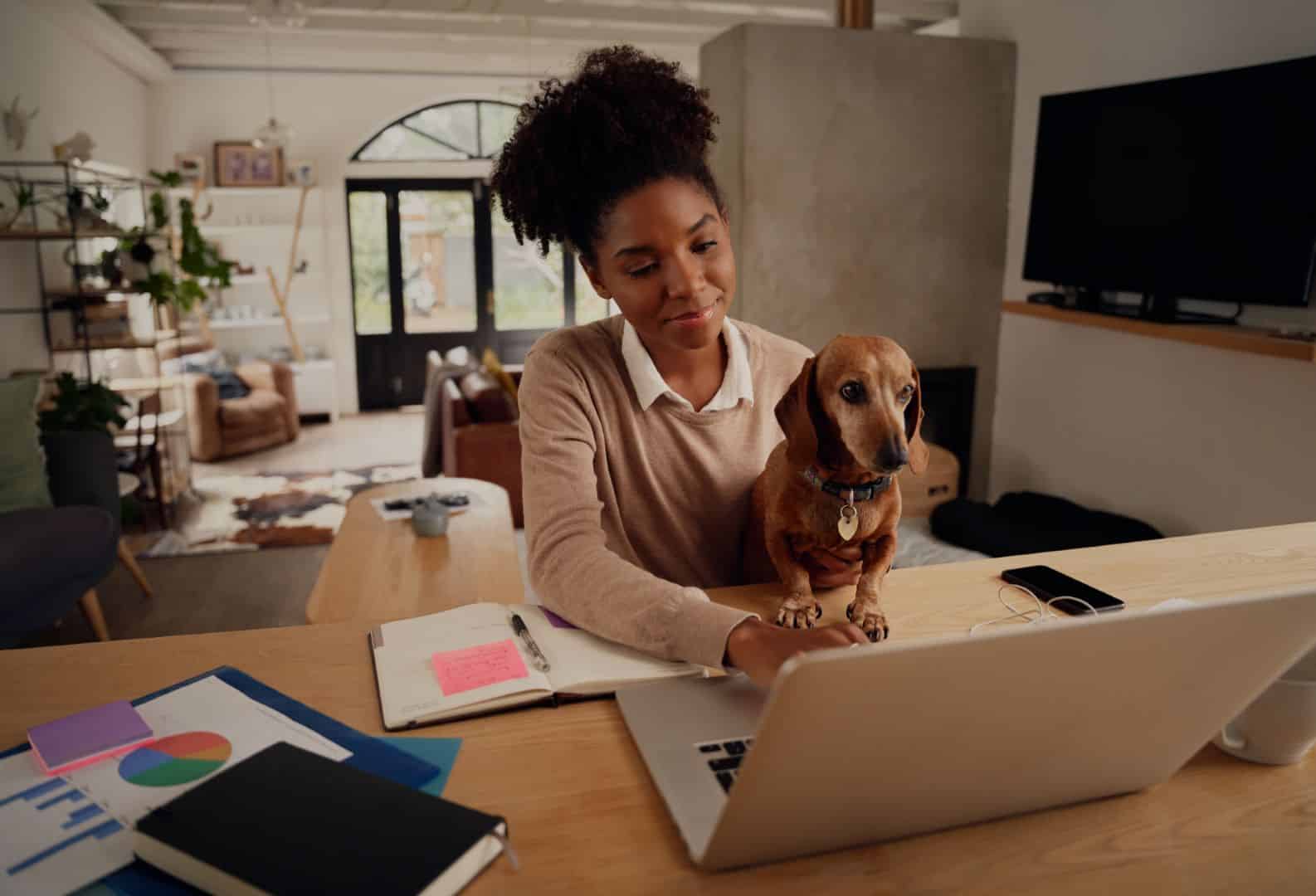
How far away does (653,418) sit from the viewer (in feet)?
4.37

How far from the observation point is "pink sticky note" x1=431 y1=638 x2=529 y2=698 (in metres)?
0.88

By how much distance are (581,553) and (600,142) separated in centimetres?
56

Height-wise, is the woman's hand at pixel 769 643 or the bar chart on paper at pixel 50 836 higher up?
the woman's hand at pixel 769 643

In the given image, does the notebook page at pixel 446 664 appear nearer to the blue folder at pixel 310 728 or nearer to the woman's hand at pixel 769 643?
the blue folder at pixel 310 728

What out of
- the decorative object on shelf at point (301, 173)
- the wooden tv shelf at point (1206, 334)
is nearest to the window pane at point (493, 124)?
the decorative object on shelf at point (301, 173)

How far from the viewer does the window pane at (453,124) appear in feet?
25.6

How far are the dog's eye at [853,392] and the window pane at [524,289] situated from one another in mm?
7387

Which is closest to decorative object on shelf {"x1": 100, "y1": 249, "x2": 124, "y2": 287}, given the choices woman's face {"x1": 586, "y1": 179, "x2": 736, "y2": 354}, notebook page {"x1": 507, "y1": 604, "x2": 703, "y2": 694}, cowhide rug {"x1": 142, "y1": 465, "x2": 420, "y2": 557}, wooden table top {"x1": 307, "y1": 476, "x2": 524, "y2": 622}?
cowhide rug {"x1": 142, "y1": 465, "x2": 420, "y2": 557}

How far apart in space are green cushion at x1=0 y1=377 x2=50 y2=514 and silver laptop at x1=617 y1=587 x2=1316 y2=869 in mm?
3049

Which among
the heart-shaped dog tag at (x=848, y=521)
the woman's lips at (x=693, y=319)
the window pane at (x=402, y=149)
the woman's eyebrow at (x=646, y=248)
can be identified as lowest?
the heart-shaped dog tag at (x=848, y=521)

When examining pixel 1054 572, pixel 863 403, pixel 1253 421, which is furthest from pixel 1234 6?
pixel 863 403

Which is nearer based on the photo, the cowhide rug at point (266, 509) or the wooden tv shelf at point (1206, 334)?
the wooden tv shelf at point (1206, 334)

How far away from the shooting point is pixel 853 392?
93cm

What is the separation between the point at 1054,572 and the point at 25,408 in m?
3.22
